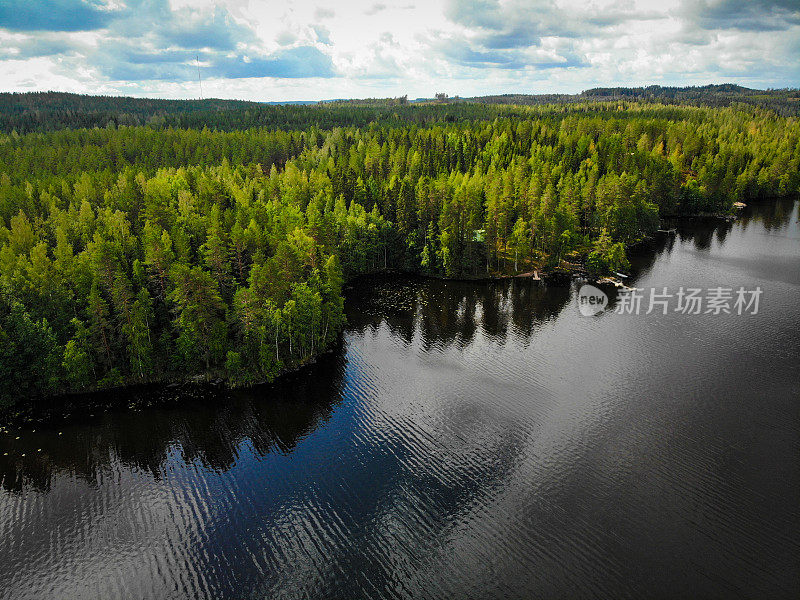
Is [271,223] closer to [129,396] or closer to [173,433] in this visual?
[129,396]

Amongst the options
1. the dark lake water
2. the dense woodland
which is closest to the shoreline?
the dense woodland

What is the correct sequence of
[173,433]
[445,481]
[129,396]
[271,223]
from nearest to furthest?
[445,481], [173,433], [129,396], [271,223]

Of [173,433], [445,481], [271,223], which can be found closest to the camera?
[445,481]

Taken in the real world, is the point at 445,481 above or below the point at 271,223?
below

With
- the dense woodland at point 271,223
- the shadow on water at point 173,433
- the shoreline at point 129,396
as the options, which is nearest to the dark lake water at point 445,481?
the shadow on water at point 173,433

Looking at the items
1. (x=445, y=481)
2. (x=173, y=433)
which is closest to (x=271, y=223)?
(x=173, y=433)

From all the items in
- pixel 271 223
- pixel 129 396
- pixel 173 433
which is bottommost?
pixel 173 433
